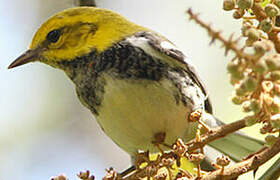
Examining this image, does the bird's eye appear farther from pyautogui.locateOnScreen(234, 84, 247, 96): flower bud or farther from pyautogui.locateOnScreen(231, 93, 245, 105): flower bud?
pyautogui.locateOnScreen(234, 84, 247, 96): flower bud

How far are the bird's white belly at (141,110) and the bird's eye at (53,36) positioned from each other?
52cm

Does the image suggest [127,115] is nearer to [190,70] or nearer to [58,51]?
[190,70]

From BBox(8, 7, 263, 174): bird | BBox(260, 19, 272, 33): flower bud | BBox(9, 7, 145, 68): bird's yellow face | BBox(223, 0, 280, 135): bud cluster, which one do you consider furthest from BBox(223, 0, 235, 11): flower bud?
BBox(9, 7, 145, 68): bird's yellow face

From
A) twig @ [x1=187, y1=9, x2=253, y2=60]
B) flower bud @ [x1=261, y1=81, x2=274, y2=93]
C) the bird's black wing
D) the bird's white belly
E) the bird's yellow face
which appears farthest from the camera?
the bird's yellow face

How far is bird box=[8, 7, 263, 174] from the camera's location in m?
2.18

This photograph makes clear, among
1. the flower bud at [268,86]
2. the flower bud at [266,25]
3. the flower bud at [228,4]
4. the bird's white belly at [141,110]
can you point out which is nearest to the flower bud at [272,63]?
the flower bud at [268,86]

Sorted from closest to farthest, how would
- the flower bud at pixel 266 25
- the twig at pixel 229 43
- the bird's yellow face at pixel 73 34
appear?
1. the twig at pixel 229 43
2. the flower bud at pixel 266 25
3. the bird's yellow face at pixel 73 34

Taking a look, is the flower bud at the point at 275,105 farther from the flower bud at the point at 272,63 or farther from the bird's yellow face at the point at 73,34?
the bird's yellow face at the point at 73,34

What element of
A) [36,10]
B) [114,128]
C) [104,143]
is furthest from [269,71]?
[36,10]

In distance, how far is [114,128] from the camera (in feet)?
7.62

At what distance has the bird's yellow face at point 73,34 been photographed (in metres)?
2.47

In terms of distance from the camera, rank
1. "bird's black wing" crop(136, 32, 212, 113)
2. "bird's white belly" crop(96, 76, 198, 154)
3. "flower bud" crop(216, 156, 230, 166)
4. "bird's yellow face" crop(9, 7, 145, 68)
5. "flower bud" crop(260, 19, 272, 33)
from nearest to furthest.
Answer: "flower bud" crop(260, 19, 272, 33), "flower bud" crop(216, 156, 230, 166), "bird's white belly" crop(96, 76, 198, 154), "bird's black wing" crop(136, 32, 212, 113), "bird's yellow face" crop(9, 7, 145, 68)

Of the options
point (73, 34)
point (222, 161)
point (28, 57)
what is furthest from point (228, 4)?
point (28, 57)

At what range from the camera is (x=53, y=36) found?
2.55 metres
